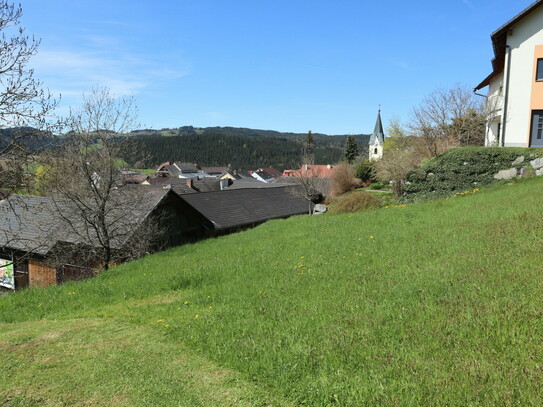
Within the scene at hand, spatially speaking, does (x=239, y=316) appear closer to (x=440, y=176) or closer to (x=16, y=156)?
(x=16, y=156)

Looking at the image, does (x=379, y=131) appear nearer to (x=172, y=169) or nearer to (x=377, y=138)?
(x=377, y=138)

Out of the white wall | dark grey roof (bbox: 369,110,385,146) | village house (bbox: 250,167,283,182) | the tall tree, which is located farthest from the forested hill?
the white wall

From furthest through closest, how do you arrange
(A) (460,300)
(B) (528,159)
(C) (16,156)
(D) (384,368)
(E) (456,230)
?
1. (B) (528,159)
2. (C) (16,156)
3. (E) (456,230)
4. (A) (460,300)
5. (D) (384,368)

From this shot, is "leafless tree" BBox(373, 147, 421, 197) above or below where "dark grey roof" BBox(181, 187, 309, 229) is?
above

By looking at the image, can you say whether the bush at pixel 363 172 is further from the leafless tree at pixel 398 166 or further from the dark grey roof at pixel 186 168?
the dark grey roof at pixel 186 168

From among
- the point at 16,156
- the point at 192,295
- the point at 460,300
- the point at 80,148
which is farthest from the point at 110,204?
the point at 460,300

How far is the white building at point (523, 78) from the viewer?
1662 centimetres

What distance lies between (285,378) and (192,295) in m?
4.33

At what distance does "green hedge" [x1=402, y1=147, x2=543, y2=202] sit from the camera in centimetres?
1612

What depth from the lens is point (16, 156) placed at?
10.1 m

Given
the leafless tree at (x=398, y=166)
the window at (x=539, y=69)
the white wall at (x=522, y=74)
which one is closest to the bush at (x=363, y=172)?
the leafless tree at (x=398, y=166)

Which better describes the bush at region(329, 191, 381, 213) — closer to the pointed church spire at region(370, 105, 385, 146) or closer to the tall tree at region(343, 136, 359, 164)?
the tall tree at region(343, 136, 359, 164)

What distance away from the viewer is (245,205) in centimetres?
3325

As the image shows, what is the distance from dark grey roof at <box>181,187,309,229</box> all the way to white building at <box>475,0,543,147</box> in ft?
61.2
